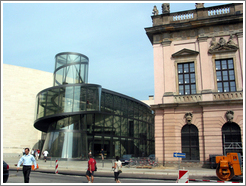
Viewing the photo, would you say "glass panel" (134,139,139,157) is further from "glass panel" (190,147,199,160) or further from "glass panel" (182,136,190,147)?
"glass panel" (190,147,199,160)

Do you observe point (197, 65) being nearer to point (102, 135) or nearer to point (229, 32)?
point (229, 32)

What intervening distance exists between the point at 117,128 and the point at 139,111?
8250mm

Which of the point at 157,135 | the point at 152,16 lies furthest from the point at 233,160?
the point at 152,16

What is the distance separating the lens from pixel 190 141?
24.8m

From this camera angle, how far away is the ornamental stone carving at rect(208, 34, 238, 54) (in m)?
25.0

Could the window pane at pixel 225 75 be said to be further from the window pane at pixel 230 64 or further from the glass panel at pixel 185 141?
the glass panel at pixel 185 141

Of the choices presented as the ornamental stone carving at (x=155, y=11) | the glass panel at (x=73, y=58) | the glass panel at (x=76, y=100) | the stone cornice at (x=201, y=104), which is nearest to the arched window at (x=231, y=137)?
the stone cornice at (x=201, y=104)

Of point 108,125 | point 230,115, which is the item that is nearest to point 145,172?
point 230,115

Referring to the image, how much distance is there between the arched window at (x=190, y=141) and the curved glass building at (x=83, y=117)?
14440mm

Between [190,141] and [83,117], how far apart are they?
16.9 metres

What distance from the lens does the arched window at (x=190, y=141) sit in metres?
24.5

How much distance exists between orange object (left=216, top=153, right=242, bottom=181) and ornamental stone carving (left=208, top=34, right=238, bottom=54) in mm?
13570

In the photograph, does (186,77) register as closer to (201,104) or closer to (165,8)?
(201,104)

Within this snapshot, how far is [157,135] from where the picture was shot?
25.7 m
